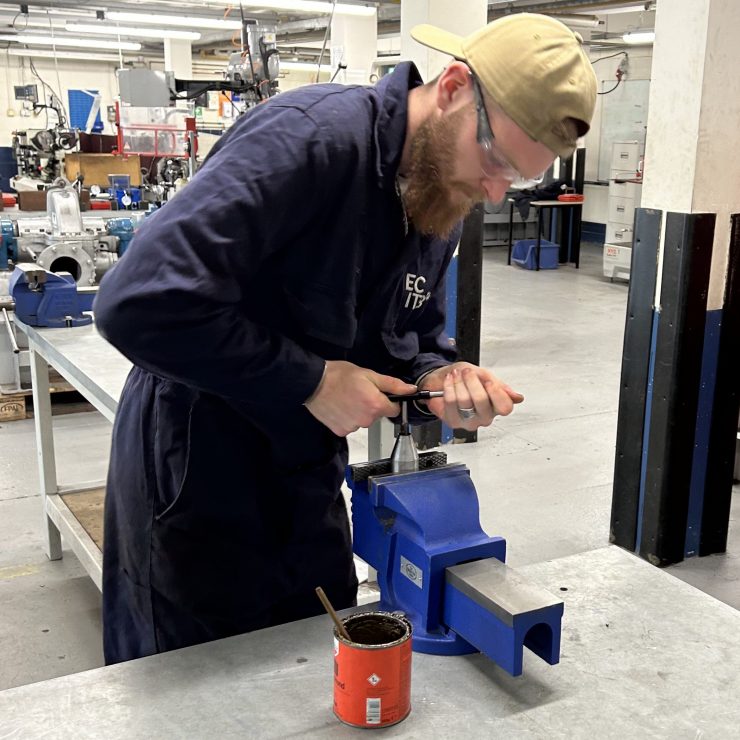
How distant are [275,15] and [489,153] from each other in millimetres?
8297

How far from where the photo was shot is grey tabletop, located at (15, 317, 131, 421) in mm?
1994

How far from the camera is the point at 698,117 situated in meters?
2.32

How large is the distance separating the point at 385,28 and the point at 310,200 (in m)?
8.92

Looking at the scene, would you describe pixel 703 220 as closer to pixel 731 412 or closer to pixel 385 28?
pixel 731 412

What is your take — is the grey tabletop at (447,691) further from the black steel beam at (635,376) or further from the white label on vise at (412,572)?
the black steel beam at (635,376)

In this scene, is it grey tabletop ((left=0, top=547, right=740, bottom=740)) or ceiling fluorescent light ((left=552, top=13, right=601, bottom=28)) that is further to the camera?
ceiling fluorescent light ((left=552, top=13, right=601, bottom=28))

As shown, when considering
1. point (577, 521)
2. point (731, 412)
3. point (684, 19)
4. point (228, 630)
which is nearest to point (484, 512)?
point (577, 521)

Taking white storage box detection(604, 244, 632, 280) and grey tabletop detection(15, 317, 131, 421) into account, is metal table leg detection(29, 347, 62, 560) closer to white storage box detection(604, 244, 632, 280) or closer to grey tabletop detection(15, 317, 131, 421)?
grey tabletop detection(15, 317, 131, 421)

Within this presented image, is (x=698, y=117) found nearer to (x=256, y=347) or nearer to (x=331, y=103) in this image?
(x=331, y=103)

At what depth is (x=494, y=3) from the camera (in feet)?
23.3

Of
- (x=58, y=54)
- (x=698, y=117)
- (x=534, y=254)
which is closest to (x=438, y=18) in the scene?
(x=698, y=117)

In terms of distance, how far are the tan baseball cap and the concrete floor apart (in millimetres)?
1792

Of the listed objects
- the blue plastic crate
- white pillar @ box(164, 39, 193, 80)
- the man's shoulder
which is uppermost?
white pillar @ box(164, 39, 193, 80)

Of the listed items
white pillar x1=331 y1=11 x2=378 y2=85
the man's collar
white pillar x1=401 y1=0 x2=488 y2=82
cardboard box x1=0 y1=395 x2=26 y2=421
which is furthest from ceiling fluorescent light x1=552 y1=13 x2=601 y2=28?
the man's collar
